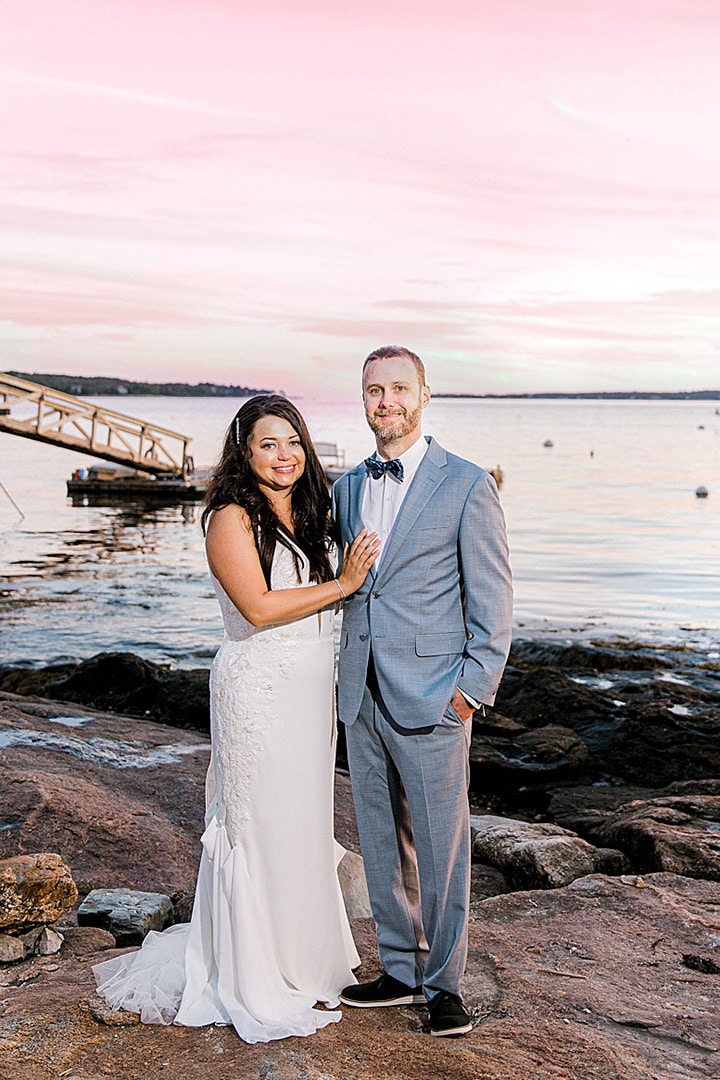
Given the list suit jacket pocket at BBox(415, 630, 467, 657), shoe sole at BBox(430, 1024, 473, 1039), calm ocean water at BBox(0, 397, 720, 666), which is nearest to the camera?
shoe sole at BBox(430, 1024, 473, 1039)

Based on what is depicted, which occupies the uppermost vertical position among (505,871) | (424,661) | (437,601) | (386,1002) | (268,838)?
(437,601)

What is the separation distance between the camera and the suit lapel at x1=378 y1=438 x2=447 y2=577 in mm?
3932

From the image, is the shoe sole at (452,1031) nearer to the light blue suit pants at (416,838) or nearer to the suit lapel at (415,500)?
the light blue suit pants at (416,838)

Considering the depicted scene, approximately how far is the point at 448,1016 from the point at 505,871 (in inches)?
115

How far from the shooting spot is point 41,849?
598cm

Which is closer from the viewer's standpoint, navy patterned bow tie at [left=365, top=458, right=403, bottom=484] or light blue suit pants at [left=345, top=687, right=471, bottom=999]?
light blue suit pants at [left=345, top=687, right=471, bottom=999]

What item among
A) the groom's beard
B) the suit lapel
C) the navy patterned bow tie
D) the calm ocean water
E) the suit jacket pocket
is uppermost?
the groom's beard

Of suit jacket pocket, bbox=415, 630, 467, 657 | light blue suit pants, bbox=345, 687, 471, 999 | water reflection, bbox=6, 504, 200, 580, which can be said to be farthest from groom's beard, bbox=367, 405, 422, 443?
water reflection, bbox=6, 504, 200, 580

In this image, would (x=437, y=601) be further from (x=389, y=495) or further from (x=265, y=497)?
(x=265, y=497)

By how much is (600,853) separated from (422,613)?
332 centimetres

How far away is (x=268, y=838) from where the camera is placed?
13.3 ft

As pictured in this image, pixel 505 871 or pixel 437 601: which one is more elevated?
pixel 437 601

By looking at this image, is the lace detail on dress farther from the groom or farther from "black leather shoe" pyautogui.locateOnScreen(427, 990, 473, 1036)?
"black leather shoe" pyautogui.locateOnScreen(427, 990, 473, 1036)

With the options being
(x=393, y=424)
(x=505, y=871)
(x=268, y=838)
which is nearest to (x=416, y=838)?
(x=268, y=838)
